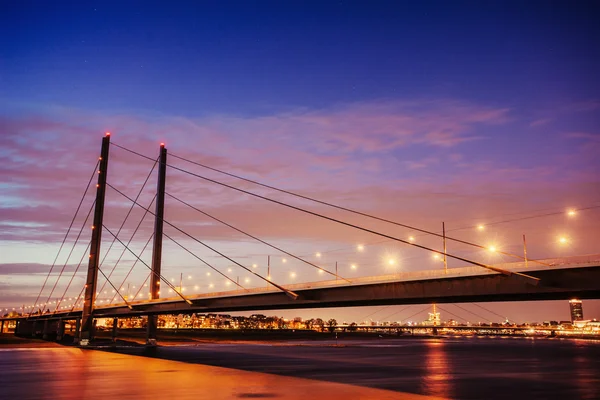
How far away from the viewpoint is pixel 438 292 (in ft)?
116

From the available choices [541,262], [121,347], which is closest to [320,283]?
[541,262]

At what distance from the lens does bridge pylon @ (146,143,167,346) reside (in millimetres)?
73875

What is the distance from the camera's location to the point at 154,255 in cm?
7538

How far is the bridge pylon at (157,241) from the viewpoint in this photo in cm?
7388

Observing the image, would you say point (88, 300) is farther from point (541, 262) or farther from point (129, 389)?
point (541, 262)

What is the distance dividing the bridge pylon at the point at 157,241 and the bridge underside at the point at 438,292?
1684 centimetres

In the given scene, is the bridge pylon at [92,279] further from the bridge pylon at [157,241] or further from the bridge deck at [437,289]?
the bridge deck at [437,289]

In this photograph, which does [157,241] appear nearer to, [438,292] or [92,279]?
[92,279]

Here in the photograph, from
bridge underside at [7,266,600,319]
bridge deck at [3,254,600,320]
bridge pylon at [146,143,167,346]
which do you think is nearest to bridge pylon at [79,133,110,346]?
bridge pylon at [146,143,167,346]

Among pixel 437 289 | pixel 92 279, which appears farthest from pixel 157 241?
pixel 437 289

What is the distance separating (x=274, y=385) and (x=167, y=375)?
331 inches

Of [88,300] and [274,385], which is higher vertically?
[88,300]

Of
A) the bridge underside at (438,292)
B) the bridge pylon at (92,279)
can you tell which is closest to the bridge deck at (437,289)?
the bridge underside at (438,292)

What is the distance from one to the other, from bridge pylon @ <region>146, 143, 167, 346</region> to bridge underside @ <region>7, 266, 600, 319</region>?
16.8 metres
